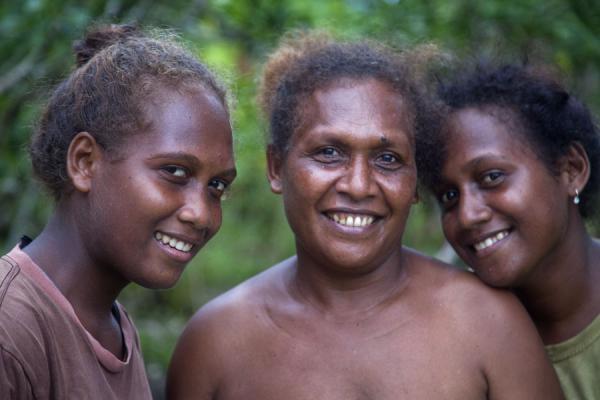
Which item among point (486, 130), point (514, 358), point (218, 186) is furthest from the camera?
point (486, 130)

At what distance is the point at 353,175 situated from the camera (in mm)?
2787

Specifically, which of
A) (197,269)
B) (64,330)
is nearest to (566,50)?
(64,330)

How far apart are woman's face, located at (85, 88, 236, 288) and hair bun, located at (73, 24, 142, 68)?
0.27 m

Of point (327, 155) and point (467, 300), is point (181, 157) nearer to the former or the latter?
point (327, 155)

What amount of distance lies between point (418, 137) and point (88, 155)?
3.48 feet

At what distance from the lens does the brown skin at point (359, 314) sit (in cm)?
279

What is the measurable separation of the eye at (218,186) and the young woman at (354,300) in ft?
0.99

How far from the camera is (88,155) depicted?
2.47 m

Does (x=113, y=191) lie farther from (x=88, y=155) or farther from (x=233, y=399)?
(x=233, y=399)

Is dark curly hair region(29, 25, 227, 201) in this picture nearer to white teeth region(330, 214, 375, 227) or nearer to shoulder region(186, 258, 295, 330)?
white teeth region(330, 214, 375, 227)

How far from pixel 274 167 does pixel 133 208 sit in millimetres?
742

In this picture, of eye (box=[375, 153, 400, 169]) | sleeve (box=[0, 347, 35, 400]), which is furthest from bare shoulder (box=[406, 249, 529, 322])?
sleeve (box=[0, 347, 35, 400])

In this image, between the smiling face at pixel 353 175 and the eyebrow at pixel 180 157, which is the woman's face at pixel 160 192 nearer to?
the eyebrow at pixel 180 157

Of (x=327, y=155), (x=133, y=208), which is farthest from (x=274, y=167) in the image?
(x=133, y=208)
